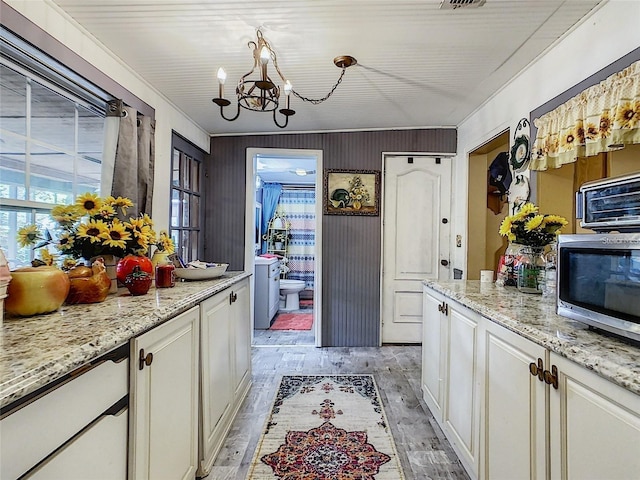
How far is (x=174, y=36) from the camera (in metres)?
1.88

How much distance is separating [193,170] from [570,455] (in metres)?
3.34

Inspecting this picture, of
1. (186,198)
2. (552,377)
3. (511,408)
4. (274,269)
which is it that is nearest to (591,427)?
(552,377)

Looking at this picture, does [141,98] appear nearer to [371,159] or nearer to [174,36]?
[174,36]

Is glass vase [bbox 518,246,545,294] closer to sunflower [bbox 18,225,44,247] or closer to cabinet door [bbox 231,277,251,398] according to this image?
cabinet door [bbox 231,277,251,398]

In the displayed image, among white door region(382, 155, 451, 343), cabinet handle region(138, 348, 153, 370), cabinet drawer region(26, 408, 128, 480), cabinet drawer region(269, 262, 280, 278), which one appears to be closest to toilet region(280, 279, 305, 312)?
cabinet drawer region(269, 262, 280, 278)

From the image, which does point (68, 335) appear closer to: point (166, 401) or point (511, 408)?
point (166, 401)

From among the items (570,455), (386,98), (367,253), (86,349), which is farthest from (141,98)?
(570,455)

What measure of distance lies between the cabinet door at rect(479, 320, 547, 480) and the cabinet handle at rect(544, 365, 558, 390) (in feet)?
0.09

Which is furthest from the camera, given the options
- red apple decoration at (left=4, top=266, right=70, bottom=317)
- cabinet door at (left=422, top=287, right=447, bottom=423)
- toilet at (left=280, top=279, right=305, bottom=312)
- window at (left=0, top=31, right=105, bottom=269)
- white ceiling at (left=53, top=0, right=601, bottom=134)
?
toilet at (left=280, top=279, right=305, bottom=312)

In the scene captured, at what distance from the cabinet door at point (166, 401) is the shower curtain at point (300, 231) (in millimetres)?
4767

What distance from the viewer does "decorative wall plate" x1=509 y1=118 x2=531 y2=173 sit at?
90.9 inches

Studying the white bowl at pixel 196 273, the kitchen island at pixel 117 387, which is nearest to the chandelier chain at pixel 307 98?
the white bowl at pixel 196 273

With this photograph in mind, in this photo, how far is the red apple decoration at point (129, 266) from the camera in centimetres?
150

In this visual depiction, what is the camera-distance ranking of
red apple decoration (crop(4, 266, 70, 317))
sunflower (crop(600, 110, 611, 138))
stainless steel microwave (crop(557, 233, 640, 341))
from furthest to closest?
sunflower (crop(600, 110, 611, 138)) < red apple decoration (crop(4, 266, 70, 317)) < stainless steel microwave (crop(557, 233, 640, 341))
